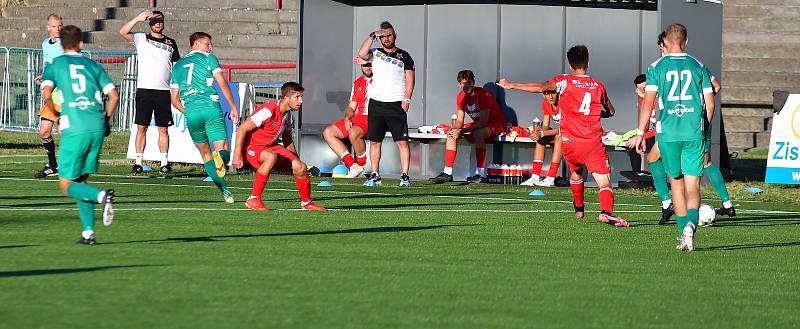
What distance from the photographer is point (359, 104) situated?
75.0 feet

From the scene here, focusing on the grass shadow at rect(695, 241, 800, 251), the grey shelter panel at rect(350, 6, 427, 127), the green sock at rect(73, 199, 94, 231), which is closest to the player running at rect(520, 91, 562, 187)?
the grey shelter panel at rect(350, 6, 427, 127)

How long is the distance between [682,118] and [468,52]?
1204cm

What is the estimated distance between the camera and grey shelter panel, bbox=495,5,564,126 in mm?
23969

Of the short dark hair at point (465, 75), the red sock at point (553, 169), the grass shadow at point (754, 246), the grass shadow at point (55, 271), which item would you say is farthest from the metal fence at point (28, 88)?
the grass shadow at point (55, 271)

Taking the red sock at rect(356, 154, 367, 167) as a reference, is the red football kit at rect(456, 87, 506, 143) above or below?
above

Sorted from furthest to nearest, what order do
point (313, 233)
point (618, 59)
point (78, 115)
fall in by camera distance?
point (618, 59) < point (313, 233) < point (78, 115)

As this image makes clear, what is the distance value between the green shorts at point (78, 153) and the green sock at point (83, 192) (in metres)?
0.16

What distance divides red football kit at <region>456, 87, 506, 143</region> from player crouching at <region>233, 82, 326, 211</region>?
7.36 metres

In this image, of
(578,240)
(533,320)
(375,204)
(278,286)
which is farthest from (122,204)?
(533,320)

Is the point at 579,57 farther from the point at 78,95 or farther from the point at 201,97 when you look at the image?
the point at 78,95

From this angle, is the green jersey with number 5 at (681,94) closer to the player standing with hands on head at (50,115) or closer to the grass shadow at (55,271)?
the grass shadow at (55,271)

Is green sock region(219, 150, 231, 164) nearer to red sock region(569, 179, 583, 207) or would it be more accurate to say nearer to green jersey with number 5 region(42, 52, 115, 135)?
red sock region(569, 179, 583, 207)

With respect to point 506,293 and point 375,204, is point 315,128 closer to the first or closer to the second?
point 375,204

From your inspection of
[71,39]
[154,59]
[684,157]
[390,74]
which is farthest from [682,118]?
[154,59]
